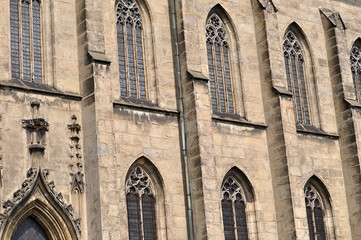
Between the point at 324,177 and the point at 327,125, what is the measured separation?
2064mm

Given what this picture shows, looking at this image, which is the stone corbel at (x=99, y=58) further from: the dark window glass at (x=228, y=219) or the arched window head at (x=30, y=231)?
the dark window glass at (x=228, y=219)

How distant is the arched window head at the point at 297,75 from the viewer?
29922 millimetres

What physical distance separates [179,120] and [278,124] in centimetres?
371

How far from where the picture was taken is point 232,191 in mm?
26969

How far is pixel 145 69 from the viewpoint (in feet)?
86.9

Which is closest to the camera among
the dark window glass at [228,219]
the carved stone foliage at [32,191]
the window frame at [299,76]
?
the carved stone foliage at [32,191]

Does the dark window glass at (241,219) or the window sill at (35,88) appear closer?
the window sill at (35,88)

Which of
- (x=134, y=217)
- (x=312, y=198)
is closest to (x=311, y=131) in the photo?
(x=312, y=198)

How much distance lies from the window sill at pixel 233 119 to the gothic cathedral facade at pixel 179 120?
0.16ft

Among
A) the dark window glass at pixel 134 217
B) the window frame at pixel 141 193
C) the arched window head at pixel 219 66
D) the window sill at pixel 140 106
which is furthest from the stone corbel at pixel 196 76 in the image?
the dark window glass at pixel 134 217

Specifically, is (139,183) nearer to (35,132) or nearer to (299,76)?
(35,132)

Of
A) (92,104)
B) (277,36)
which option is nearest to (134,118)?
(92,104)

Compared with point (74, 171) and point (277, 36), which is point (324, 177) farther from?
point (74, 171)

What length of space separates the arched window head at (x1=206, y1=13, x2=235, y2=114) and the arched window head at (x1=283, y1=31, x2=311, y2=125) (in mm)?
2722
